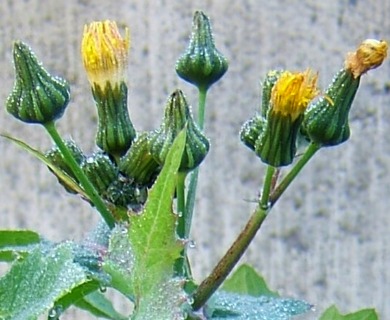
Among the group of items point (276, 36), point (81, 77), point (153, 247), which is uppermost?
point (276, 36)

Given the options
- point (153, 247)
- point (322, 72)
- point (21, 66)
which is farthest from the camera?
point (322, 72)

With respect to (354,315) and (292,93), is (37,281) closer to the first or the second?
(292,93)

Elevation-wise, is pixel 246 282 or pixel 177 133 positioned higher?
pixel 177 133

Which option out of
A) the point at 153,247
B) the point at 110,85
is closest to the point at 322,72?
the point at 110,85

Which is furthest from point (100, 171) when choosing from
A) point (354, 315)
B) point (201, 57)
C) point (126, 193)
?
point (354, 315)

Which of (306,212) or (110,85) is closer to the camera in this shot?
(110,85)

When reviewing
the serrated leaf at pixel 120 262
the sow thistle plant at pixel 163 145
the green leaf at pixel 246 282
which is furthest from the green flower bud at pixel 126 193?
the green leaf at pixel 246 282

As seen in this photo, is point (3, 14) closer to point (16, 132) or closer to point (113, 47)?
point (16, 132)

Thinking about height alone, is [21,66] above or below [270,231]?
above
